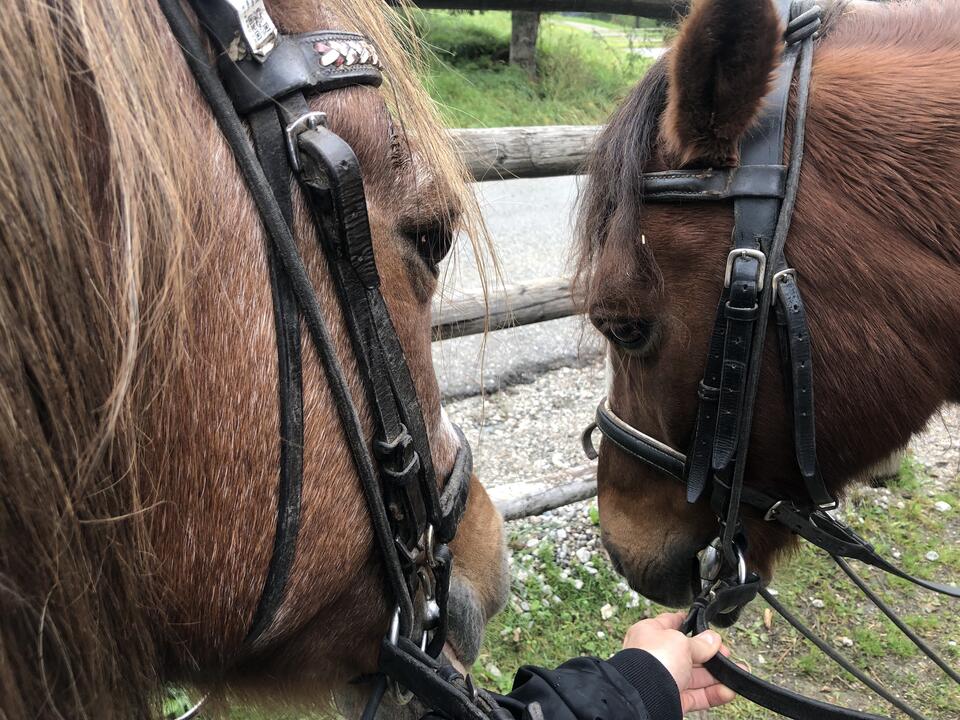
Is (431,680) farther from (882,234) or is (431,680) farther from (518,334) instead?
(518,334)

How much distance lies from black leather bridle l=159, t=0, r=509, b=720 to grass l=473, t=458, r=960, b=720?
5.62 ft

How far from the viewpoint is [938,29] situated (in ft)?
4.88

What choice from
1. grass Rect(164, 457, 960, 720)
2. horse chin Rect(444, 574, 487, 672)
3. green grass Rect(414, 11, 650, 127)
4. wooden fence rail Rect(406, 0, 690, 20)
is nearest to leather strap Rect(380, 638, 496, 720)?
horse chin Rect(444, 574, 487, 672)

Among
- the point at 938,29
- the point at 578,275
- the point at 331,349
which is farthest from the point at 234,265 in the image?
the point at 938,29

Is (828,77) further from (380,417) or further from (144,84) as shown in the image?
(144,84)

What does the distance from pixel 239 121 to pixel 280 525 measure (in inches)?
20.7

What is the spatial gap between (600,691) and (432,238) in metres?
0.81

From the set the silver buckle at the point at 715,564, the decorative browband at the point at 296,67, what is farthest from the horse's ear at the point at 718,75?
the silver buckle at the point at 715,564

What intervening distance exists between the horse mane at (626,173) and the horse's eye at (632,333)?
7cm

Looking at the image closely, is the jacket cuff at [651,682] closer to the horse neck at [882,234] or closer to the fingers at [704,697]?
the fingers at [704,697]

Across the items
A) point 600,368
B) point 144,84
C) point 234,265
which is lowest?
point 600,368

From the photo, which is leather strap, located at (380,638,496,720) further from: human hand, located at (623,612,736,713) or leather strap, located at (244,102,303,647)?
human hand, located at (623,612,736,713)

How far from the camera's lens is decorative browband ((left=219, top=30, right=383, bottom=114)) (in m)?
0.87

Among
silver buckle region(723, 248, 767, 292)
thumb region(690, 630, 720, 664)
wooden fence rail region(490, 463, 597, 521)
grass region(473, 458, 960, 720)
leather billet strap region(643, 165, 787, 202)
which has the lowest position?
grass region(473, 458, 960, 720)
